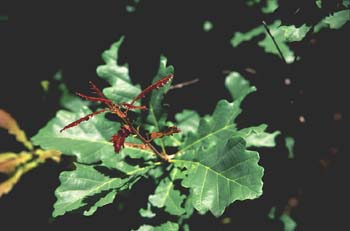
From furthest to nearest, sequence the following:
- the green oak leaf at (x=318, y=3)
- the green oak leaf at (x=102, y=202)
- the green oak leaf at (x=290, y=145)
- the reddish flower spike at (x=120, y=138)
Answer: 1. the green oak leaf at (x=290, y=145)
2. the green oak leaf at (x=318, y=3)
3. the green oak leaf at (x=102, y=202)
4. the reddish flower spike at (x=120, y=138)

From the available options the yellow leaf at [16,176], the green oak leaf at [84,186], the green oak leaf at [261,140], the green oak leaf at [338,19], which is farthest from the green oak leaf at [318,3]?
the yellow leaf at [16,176]

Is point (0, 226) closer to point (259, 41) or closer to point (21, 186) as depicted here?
point (21, 186)

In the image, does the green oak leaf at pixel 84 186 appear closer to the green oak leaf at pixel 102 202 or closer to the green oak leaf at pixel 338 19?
the green oak leaf at pixel 102 202

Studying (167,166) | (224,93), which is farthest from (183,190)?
(224,93)

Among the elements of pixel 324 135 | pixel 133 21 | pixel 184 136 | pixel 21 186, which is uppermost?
pixel 133 21

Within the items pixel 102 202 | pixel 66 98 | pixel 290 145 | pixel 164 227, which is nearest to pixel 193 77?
pixel 290 145

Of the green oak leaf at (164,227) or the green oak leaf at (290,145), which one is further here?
the green oak leaf at (290,145)

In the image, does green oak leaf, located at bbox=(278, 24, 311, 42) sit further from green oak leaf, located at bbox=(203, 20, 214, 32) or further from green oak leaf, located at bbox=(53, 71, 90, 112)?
green oak leaf, located at bbox=(53, 71, 90, 112)
